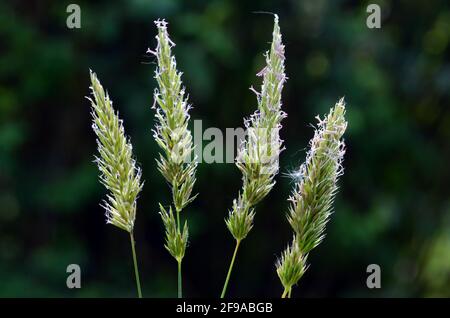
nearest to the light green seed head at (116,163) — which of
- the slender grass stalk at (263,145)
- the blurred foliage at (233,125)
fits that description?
the slender grass stalk at (263,145)

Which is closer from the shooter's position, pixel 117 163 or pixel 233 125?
pixel 117 163

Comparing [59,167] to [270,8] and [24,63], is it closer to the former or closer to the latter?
[24,63]

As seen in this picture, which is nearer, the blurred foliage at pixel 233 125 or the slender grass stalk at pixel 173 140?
the slender grass stalk at pixel 173 140

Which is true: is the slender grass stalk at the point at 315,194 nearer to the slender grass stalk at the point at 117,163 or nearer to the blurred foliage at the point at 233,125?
the slender grass stalk at the point at 117,163

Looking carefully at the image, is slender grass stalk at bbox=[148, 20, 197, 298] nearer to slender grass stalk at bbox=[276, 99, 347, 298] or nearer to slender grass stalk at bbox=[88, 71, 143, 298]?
slender grass stalk at bbox=[88, 71, 143, 298]

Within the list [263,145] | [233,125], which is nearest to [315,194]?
[263,145]

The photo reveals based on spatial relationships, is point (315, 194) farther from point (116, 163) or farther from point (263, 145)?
point (116, 163)
